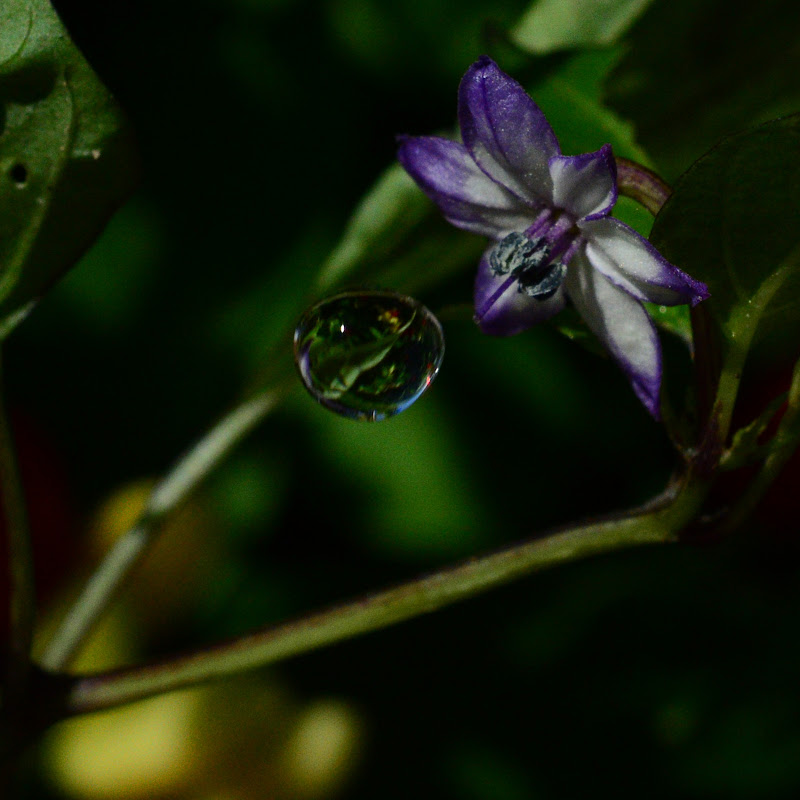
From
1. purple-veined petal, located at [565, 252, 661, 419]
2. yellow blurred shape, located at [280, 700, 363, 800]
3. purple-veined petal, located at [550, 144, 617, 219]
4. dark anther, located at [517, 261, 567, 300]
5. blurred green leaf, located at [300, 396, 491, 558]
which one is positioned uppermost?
purple-veined petal, located at [550, 144, 617, 219]

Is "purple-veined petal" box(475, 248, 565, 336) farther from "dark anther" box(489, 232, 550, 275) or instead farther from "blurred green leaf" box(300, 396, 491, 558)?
"blurred green leaf" box(300, 396, 491, 558)

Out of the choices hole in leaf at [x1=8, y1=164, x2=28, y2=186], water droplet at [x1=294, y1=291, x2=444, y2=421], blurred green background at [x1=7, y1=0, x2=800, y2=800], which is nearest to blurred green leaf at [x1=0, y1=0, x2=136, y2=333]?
hole in leaf at [x1=8, y1=164, x2=28, y2=186]

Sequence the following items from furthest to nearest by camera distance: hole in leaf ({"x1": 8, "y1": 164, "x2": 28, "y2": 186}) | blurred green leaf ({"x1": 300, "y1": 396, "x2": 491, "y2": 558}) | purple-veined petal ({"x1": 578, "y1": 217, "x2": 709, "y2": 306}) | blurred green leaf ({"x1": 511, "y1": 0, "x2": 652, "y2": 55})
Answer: blurred green leaf ({"x1": 300, "y1": 396, "x2": 491, "y2": 558}) < blurred green leaf ({"x1": 511, "y1": 0, "x2": 652, "y2": 55}) < hole in leaf ({"x1": 8, "y1": 164, "x2": 28, "y2": 186}) < purple-veined petal ({"x1": 578, "y1": 217, "x2": 709, "y2": 306})

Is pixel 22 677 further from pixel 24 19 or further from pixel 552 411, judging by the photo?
pixel 552 411

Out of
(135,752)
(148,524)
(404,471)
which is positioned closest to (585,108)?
(148,524)

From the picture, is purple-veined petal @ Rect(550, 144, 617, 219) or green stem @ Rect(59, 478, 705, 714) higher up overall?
purple-veined petal @ Rect(550, 144, 617, 219)

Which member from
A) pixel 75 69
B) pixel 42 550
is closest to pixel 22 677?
pixel 75 69
